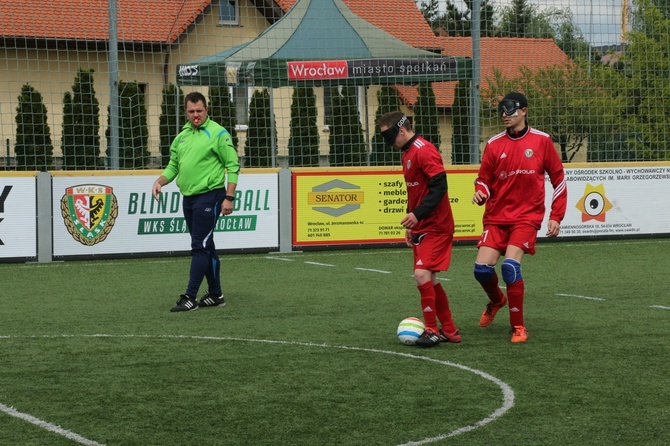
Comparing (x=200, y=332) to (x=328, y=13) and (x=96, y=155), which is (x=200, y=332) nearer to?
(x=96, y=155)

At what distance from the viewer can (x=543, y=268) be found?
13703 mm

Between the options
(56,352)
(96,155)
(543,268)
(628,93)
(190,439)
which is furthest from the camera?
(628,93)

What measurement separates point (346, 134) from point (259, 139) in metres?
1.53

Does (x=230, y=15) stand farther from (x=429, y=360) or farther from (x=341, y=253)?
(x=429, y=360)

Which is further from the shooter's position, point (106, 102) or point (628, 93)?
point (628, 93)

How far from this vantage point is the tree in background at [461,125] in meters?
17.8

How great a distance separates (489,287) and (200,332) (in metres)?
2.21

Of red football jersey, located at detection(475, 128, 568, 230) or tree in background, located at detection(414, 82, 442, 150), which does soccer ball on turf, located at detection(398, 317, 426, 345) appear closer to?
red football jersey, located at detection(475, 128, 568, 230)

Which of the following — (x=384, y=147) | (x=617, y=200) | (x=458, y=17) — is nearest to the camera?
Answer: (x=617, y=200)

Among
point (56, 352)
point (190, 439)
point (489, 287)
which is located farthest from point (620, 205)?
point (190, 439)

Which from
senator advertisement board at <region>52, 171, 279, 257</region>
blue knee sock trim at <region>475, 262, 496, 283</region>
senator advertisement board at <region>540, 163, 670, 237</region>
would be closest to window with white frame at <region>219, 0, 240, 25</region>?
senator advertisement board at <region>52, 171, 279, 257</region>

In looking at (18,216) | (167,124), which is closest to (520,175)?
(18,216)

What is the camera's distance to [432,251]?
8.07 m

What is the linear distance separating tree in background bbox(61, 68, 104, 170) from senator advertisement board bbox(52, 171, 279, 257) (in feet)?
6.08
